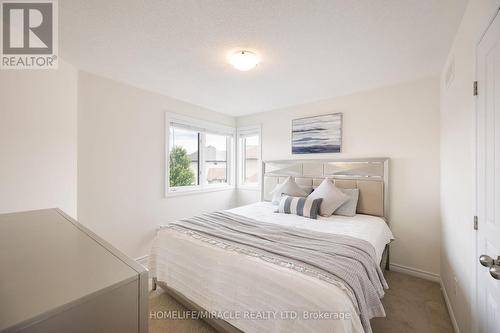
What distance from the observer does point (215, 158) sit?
443 centimetres

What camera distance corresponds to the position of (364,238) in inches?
78.8

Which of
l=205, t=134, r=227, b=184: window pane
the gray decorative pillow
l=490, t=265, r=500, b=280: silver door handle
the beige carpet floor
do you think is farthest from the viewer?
l=205, t=134, r=227, b=184: window pane

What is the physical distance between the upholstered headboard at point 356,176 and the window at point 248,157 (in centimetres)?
79

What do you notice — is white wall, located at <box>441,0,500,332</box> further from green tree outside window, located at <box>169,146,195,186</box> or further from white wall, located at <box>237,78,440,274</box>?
green tree outside window, located at <box>169,146,195,186</box>

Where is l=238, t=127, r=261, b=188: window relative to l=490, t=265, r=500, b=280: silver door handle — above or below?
above

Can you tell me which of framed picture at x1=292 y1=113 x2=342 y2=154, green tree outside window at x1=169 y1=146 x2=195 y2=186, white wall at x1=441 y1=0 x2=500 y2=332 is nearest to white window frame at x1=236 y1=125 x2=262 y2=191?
framed picture at x1=292 y1=113 x2=342 y2=154

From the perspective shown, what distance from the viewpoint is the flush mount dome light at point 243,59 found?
2.11m

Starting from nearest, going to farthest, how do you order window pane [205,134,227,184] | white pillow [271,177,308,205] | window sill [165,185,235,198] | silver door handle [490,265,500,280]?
silver door handle [490,265,500,280] < white pillow [271,177,308,205] < window sill [165,185,235,198] < window pane [205,134,227,184]

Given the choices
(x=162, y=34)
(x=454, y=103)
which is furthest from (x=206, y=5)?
(x=454, y=103)

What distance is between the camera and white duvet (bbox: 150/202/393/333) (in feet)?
3.95

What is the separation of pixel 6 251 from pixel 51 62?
2247mm

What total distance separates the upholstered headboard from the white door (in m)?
1.63

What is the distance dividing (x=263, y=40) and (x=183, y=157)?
8.17 feet

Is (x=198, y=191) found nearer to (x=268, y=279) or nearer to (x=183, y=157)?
(x=183, y=157)
